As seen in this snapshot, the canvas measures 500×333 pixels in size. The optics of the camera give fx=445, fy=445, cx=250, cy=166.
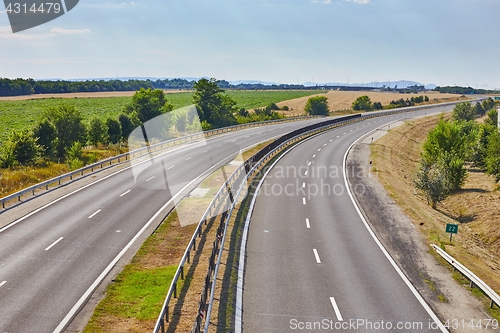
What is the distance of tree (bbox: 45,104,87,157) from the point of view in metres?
50.2

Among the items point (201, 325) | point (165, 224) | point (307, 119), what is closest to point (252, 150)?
point (165, 224)

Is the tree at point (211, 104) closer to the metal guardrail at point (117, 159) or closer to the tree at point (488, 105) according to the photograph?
the metal guardrail at point (117, 159)

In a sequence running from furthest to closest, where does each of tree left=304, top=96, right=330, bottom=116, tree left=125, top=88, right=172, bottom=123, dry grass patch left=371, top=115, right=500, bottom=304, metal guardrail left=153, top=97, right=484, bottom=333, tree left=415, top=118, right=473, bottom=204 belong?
tree left=304, top=96, right=330, bottom=116 → tree left=125, top=88, right=172, bottom=123 → tree left=415, top=118, right=473, bottom=204 → dry grass patch left=371, top=115, right=500, bottom=304 → metal guardrail left=153, top=97, right=484, bottom=333

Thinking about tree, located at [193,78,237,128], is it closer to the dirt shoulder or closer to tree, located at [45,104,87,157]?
tree, located at [45,104,87,157]

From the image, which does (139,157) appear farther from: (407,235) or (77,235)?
(407,235)

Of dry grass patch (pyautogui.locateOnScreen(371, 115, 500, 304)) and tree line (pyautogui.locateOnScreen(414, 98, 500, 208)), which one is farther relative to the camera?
tree line (pyautogui.locateOnScreen(414, 98, 500, 208))

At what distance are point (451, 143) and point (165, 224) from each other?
129ft

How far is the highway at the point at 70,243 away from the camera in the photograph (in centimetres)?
1562

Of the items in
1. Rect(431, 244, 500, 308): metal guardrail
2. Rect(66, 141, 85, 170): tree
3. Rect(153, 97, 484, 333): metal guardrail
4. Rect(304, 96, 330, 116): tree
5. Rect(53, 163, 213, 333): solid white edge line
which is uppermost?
Rect(304, 96, 330, 116): tree

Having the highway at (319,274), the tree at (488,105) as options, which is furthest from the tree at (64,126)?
the tree at (488,105)

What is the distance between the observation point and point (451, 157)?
4538 cm

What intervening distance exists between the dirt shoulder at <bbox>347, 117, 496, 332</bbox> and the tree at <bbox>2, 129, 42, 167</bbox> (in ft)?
94.9

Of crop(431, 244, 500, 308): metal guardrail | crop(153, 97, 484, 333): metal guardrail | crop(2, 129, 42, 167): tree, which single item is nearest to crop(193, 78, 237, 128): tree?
crop(153, 97, 484, 333): metal guardrail

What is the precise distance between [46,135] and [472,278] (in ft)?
137
